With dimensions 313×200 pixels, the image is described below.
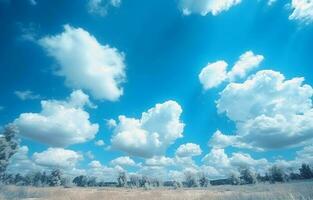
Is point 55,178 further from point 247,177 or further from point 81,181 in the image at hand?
point 247,177

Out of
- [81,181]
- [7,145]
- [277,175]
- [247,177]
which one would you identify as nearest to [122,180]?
[81,181]

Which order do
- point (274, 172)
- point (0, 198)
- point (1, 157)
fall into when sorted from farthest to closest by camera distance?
point (274, 172) → point (1, 157) → point (0, 198)

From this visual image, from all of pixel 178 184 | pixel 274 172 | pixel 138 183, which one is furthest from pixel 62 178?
pixel 274 172

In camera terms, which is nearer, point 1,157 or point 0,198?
point 0,198

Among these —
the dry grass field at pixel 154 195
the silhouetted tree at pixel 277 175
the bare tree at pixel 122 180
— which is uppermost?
the bare tree at pixel 122 180

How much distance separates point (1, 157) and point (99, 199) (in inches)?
1038

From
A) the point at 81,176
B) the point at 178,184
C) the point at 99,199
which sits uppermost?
the point at 81,176

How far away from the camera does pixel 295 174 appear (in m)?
129

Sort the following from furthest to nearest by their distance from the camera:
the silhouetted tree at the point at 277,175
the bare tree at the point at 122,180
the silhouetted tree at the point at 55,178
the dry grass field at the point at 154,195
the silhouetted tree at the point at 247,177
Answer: the bare tree at the point at 122,180 < the silhouetted tree at the point at 55,178 < the silhouetted tree at the point at 247,177 < the silhouetted tree at the point at 277,175 < the dry grass field at the point at 154,195

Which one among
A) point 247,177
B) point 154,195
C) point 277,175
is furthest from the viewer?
point 247,177

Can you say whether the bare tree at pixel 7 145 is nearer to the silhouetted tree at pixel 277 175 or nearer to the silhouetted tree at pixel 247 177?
the silhouetted tree at pixel 277 175

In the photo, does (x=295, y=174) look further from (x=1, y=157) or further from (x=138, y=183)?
(x=1, y=157)

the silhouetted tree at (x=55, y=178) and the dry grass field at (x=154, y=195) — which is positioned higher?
the silhouetted tree at (x=55, y=178)

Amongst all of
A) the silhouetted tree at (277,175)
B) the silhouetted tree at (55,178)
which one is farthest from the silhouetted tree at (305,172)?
the silhouetted tree at (55,178)
